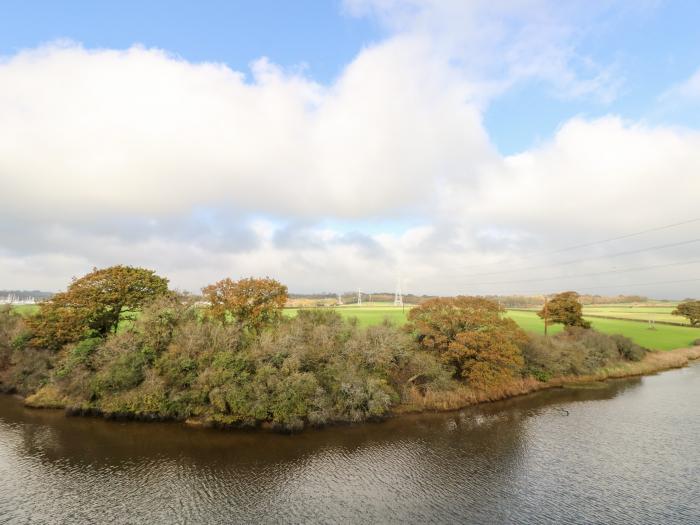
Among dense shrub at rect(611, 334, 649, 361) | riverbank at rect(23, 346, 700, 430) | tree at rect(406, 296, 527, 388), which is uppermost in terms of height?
tree at rect(406, 296, 527, 388)

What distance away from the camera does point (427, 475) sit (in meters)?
27.0

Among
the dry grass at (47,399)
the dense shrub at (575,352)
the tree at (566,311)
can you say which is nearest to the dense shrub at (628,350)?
the dense shrub at (575,352)

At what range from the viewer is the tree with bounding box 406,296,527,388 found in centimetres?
4456

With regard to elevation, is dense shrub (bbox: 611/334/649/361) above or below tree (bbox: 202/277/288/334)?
below

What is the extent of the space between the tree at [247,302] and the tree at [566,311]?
55865mm

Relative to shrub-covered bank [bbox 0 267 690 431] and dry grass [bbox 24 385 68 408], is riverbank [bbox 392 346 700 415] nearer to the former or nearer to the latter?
shrub-covered bank [bbox 0 267 690 431]

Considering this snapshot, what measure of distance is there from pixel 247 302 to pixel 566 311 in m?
63.0

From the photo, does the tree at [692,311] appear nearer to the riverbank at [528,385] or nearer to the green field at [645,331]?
the green field at [645,331]

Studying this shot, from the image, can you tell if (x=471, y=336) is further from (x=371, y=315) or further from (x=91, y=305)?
(x=371, y=315)

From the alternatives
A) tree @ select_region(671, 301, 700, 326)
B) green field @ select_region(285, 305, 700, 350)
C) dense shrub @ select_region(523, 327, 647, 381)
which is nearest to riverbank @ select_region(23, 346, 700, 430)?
dense shrub @ select_region(523, 327, 647, 381)

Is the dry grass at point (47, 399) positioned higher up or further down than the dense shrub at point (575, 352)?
further down

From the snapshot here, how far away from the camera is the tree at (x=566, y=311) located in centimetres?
7206

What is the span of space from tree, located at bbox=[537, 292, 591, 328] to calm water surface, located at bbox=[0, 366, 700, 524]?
32003 millimetres

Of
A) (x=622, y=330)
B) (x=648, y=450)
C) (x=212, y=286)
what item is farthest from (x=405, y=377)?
(x=622, y=330)
